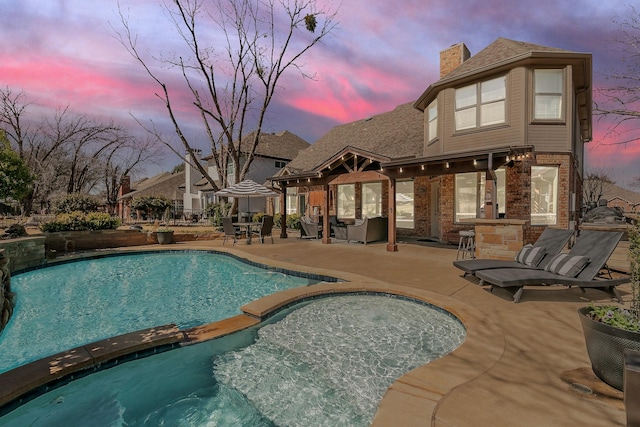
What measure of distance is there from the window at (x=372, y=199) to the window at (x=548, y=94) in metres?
7.55

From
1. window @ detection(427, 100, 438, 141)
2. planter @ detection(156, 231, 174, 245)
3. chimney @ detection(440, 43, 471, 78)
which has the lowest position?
planter @ detection(156, 231, 174, 245)

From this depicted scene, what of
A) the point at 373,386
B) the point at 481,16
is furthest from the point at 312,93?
the point at 373,386

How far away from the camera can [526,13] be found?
39.5 ft

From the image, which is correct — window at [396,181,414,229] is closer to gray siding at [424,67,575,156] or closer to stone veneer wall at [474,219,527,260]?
gray siding at [424,67,575,156]

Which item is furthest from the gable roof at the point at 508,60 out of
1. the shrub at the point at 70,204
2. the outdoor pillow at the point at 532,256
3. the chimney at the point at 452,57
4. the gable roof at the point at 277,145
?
the shrub at the point at 70,204

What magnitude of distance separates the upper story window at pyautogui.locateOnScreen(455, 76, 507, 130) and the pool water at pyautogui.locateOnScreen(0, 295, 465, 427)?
9.33 meters

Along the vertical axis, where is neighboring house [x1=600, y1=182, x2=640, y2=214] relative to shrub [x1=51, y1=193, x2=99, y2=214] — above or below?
above

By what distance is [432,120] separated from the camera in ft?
44.3

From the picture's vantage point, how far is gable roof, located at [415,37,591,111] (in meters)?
10.1

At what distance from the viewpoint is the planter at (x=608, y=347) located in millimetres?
2311

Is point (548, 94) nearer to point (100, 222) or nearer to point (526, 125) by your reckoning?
point (526, 125)

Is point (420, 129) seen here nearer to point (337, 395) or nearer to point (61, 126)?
point (337, 395)

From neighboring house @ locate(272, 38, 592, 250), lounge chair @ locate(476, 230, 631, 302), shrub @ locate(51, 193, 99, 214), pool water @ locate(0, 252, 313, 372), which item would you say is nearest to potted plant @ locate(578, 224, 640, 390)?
lounge chair @ locate(476, 230, 631, 302)

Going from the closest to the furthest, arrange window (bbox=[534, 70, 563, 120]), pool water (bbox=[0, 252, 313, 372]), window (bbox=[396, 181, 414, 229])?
pool water (bbox=[0, 252, 313, 372]) → window (bbox=[534, 70, 563, 120]) → window (bbox=[396, 181, 414, 229])
